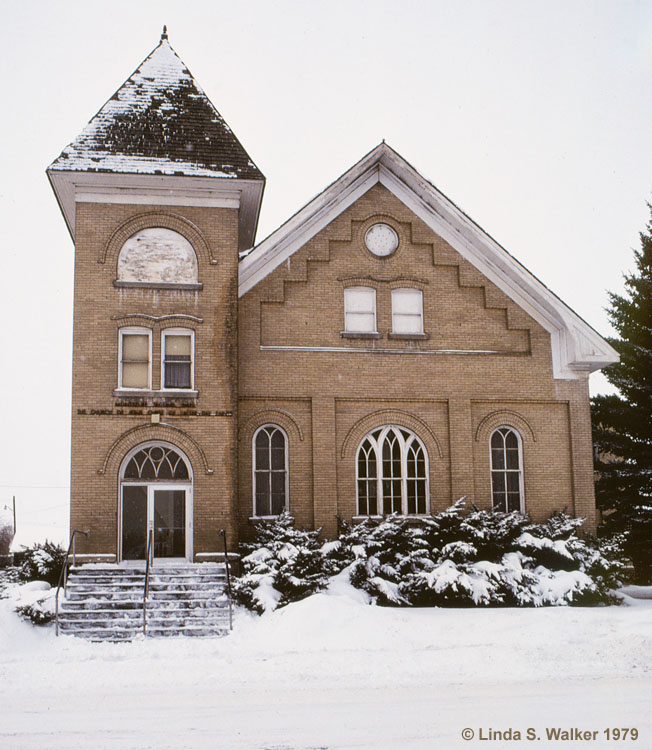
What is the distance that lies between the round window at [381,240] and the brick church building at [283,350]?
5cm

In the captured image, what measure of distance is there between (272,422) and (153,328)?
3468 mm

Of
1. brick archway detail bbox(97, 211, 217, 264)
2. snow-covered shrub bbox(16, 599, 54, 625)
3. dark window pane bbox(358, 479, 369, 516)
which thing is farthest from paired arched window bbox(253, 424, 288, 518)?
snow-covered shrub bbox(16, 599, 54, 625)

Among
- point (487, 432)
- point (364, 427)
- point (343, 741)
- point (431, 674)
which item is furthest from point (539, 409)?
point (343, 741)

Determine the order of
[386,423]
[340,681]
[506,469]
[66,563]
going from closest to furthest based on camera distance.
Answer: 1. [340,681]
2. [66,563]
3. [386,423]
4. [506,469]

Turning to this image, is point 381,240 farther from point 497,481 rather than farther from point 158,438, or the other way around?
point 158,438

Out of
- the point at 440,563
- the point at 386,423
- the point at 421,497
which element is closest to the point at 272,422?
the point at 386,423

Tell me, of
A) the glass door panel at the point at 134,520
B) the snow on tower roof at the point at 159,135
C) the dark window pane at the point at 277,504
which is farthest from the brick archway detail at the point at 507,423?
the glass door panel at the point at 134,520

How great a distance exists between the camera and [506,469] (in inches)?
848

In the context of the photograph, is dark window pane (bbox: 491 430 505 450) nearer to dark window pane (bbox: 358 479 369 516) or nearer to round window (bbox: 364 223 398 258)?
dark window pane (bbox: 358 479 369 516)

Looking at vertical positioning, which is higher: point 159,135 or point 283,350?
point 159,135

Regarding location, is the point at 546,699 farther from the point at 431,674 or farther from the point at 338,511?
the point at 338,511

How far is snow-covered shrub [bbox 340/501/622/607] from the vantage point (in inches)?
704

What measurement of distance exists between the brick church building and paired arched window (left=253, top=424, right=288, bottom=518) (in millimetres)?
52

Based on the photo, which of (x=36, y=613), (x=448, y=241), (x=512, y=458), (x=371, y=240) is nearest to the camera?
(x=36, y=613)
